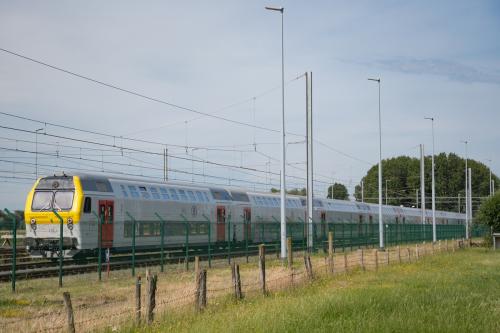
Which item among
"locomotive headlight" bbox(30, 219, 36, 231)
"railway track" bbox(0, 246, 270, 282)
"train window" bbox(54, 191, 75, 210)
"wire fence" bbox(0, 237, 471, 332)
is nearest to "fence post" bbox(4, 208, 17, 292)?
"railway track" bbox(0, 246, 270, 282)

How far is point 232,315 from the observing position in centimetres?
1213

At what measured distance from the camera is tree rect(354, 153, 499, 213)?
Answer: 11612 cm

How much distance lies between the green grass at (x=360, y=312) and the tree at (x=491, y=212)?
2948cm

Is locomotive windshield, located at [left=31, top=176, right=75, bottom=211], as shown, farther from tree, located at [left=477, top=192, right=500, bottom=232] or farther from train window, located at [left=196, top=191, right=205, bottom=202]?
tree, located at [left=477, top=192, right=500, bottom=232]

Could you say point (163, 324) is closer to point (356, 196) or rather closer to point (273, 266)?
point (273, 266)

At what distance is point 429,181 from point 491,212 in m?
70.3

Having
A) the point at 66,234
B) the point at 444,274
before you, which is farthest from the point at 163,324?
the point at 66,234

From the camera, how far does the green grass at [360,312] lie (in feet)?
35.7

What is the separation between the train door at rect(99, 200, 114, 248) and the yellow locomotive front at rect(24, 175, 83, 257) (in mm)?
1098

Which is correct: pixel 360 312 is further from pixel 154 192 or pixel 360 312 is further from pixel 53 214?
pixel 154 192

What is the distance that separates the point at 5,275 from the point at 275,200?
86.3 feet

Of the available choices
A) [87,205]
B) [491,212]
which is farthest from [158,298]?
[491,212]

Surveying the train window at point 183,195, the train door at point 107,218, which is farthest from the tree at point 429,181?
the train door at point 107,218

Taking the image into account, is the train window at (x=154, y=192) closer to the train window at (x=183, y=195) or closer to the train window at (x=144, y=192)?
the train window at (x=144, y=192)
